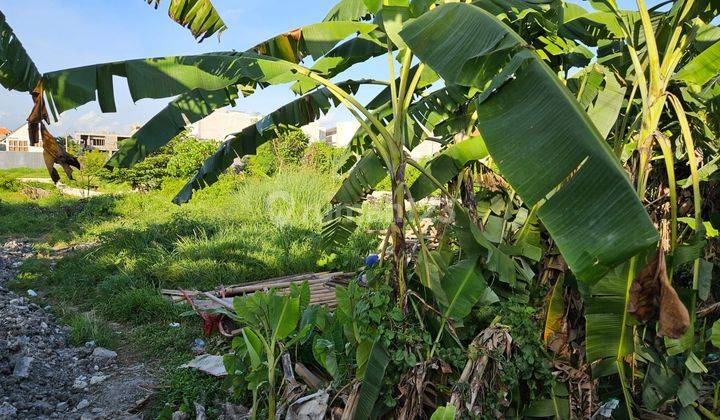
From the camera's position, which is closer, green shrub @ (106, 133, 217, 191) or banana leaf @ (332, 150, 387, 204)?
banana leaf @ (332, 150, 387, 204)

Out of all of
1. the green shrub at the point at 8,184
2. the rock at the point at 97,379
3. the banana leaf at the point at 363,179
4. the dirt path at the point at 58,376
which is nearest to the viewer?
the dirt path at the point at 58,376

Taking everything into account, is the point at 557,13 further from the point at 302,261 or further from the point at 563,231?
the point at 302,261

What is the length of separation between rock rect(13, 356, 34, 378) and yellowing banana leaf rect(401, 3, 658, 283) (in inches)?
159

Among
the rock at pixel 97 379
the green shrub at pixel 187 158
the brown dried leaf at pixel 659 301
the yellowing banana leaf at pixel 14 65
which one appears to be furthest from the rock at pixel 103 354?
the green shrub at pixel 187 158

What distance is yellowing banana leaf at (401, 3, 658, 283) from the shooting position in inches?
79.4

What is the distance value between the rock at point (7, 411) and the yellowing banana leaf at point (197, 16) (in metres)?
3.20

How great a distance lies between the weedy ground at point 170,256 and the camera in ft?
17.4

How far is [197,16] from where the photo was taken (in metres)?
4.55

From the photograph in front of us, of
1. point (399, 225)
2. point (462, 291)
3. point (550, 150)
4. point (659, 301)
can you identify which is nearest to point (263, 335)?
point (399, 225)

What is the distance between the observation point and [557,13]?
3910mm

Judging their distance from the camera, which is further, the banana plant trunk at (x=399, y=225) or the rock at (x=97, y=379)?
the rock at (x=97, y=379)

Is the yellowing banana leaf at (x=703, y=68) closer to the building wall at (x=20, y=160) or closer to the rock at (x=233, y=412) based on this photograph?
the rock at (x=233, y=412)

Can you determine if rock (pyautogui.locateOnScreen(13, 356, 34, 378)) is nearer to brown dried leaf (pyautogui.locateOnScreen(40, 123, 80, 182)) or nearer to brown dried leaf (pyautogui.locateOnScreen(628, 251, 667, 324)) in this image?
brown dried leaf (pyautogui.locateOnScreen(40, 123, 80, 182))

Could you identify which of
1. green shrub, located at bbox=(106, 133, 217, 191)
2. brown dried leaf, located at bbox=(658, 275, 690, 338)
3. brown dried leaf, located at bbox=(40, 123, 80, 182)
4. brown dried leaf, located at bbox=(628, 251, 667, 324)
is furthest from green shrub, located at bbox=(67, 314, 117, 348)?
green shrub, located at bbox=(106, 133, 217, 191)
